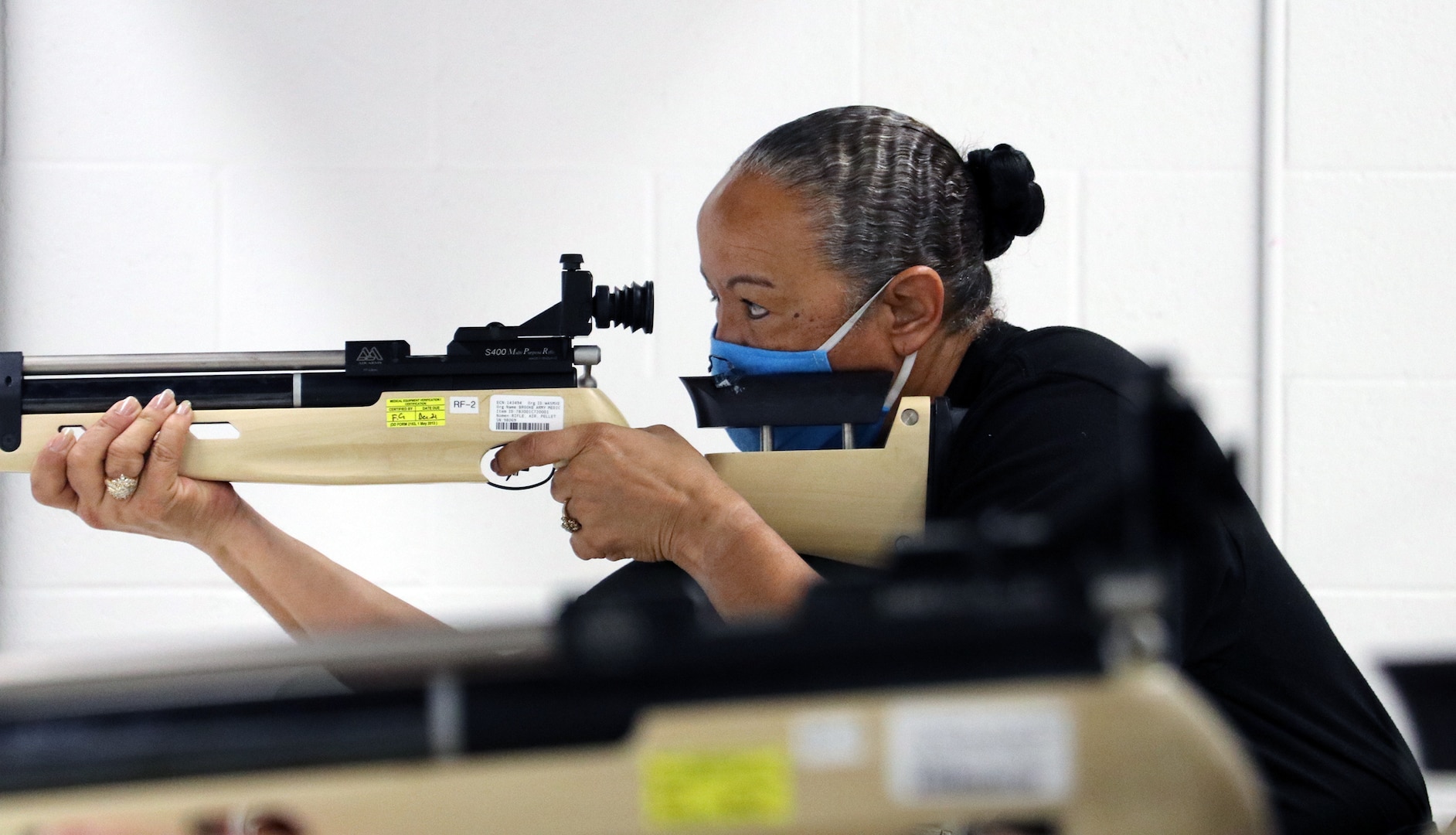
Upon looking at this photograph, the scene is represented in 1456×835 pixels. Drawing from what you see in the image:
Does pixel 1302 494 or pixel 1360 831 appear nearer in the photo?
pixel 1360 831

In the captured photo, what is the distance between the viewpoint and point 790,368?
59.5 inches

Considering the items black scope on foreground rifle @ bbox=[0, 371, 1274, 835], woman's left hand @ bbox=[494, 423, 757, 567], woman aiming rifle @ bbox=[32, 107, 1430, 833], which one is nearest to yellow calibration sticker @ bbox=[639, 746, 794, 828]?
black scope on foreground rifle @ bbox=[0, 371, 1274, 835]

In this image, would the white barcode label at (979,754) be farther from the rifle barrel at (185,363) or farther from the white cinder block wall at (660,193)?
the white cinder block wall at (660,193)

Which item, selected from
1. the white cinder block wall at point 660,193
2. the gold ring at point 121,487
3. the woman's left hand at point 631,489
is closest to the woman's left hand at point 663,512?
the woman's left hand at point 631,489

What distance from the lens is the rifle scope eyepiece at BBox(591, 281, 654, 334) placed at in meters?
1.48

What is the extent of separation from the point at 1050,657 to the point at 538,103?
185 centimetres

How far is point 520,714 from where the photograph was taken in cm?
47

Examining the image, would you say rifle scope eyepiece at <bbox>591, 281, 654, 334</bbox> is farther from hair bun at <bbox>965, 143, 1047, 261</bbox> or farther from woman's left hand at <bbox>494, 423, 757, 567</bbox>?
hair bun at <bbox>965, 143, 1047, 261</bbox>

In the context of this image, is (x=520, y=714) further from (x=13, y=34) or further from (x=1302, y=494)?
(x=13, y=34)

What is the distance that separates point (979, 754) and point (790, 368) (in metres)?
1.09

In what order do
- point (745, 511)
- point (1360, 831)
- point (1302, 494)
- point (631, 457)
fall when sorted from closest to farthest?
1. point (1360, 831)
2. point (745, 511)
3. point (631, 457)
4. point (1302, 494)

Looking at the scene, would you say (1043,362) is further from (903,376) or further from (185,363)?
(185,363)

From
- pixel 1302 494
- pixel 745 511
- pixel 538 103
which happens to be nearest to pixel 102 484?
pixel 745 511

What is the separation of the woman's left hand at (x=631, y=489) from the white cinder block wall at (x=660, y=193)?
0.69 meters
